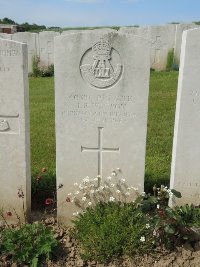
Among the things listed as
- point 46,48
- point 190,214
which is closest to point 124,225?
point 190,214

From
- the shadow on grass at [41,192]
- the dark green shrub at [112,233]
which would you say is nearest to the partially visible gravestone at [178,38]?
the shadow on grass at [41,192]

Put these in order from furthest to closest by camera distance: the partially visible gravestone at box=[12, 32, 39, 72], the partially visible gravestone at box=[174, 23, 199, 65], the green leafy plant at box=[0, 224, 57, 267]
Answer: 1. the partially visible gravestone at box=[12, 32, 39, 72]
2. the partially visible gravestone at box=[174, 23, 199, 65]
3. the green leafy plant at box=[0, 224, 57, 267]

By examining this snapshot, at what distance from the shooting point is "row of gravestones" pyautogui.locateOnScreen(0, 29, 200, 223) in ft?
11.6

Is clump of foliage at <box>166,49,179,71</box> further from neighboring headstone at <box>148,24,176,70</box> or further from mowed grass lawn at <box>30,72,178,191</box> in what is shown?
mowed grass lawn at <box>30,72,178,191</box>

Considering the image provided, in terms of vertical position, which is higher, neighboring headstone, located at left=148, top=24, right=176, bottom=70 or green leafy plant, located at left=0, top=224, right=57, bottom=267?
neighboring headstone, located at left=148, top=24, right=176, bottom=70

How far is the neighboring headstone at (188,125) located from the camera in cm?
355

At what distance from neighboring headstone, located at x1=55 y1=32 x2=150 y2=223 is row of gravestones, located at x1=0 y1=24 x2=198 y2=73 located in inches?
421

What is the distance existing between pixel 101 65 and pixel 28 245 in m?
1.83

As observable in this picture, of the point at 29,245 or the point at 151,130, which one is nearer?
the point at 29,245

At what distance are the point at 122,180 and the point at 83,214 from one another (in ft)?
1.80

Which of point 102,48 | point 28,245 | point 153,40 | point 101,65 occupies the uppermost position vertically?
point 153,40

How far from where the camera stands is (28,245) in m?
3.33

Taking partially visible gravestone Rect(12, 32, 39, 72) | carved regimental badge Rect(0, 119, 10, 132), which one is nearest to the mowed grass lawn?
carved regimental badge Rect(0, 119, 10, 132)

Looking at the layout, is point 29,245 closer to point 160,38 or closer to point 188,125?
point 188,125
